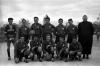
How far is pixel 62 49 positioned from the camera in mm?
7219

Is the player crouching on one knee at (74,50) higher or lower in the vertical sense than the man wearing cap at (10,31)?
lower

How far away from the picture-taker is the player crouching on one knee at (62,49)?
7172 millimetres

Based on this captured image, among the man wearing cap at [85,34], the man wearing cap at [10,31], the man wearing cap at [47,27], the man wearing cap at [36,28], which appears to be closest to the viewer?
the man wearing cap at [10,31]

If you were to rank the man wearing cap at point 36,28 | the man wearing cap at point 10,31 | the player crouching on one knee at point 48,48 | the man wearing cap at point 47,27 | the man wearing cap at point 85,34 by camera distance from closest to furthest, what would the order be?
1. the player crouching on one knee at point 48,48
2. the man wearing cap at point 10,31
3. the man wearing cap at point 36,28
4. the man wearing cap at point 47,27
5. the man wearing cap at point 85,34

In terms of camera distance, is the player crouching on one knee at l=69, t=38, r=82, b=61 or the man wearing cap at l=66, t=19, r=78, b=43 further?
the man wearing cap at l=66, t=19, r=78, b=43

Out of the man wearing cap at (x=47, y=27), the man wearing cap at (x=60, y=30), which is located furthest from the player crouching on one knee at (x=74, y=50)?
the man wearing cap at (x=47, y=27)

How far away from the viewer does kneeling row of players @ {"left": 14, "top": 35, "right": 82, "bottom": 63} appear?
22.9 ft

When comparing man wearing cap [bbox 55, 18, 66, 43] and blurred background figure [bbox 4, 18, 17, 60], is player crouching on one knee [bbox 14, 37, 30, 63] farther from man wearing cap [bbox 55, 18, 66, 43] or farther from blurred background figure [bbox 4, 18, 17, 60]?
man wearing cap [bbox 55, 18, 66, 43]

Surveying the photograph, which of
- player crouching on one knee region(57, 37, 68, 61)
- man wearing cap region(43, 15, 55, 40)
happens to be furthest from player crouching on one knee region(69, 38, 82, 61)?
man wearing cap region(43, 15, 55, 40)

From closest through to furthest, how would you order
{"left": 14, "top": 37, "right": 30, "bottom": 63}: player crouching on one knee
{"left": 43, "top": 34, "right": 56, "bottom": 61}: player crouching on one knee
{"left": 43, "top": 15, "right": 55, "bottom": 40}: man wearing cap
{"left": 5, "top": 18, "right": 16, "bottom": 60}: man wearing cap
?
1. {"left": 14, "top": 37, "right": 30, "bottom": 63}: player crouching on one knee
2. {"left": 43, "top": 34, "right": 56, "bottom": 61}: player crouching on one knee
3. {"left": 5, "top": 18, "right": 16, "bottom": 60}: man wearing cap
4. {"left": 43, "top": 15, "right": 55, "bottom": 40}: man wearing cap

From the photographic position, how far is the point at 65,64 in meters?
6.48

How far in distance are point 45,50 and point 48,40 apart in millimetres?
330

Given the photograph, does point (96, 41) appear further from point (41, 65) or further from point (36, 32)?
point (41, 65)

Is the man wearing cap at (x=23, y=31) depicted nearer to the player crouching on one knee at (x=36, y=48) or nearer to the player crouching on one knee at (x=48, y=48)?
the player crouching on one knee at (x=36, y=48)
